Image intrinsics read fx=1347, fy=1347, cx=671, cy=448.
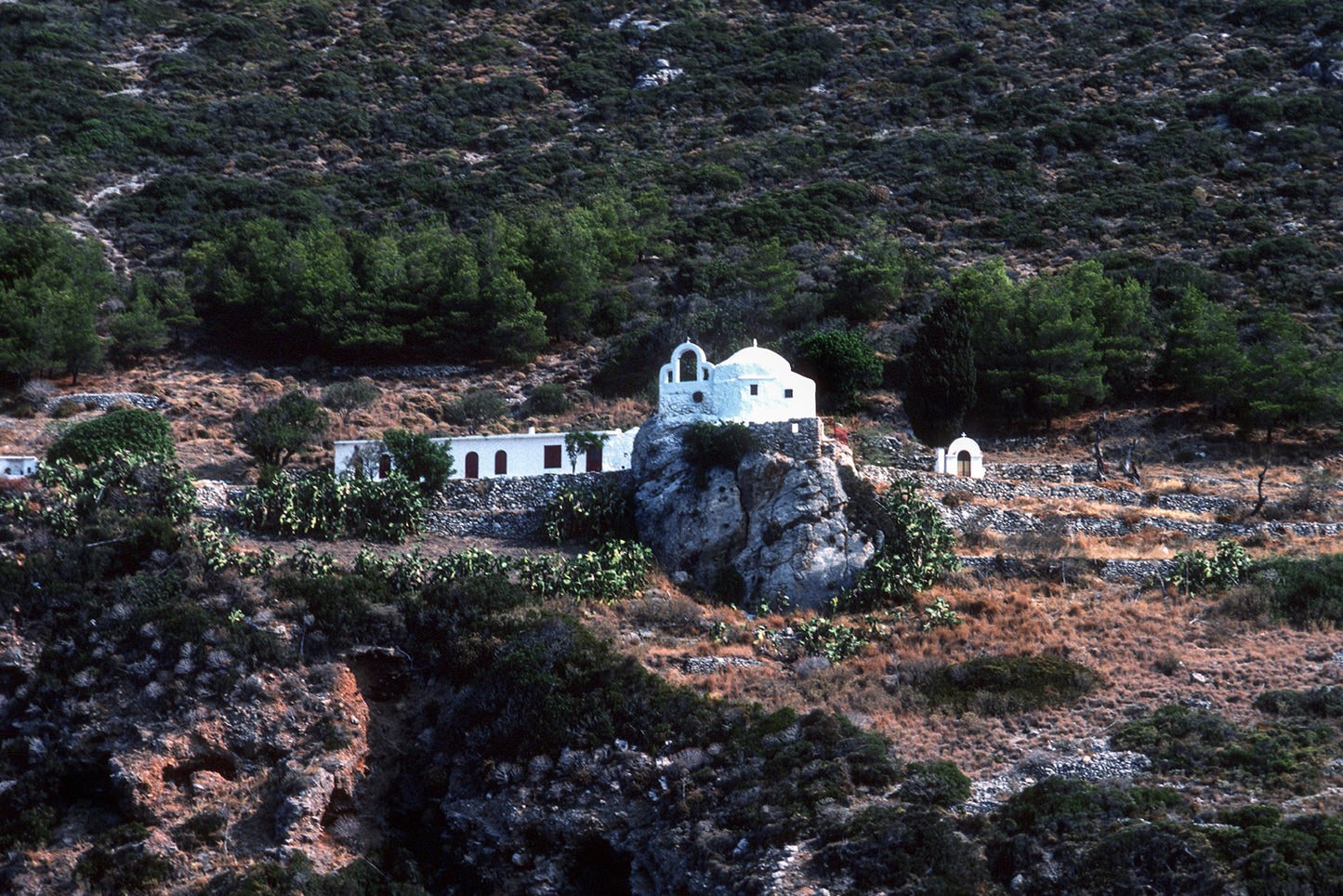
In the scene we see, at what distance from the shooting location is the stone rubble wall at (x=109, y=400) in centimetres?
5175

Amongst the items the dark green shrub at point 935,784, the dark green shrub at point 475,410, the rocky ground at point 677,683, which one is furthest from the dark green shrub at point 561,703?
the dark green shrub at point 475,410

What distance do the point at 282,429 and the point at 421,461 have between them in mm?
6313

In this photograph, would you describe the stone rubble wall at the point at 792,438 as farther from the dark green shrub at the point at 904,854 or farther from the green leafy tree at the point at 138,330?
the green leafy tree at the point at 138,330

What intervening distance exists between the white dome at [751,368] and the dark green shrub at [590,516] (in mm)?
4742

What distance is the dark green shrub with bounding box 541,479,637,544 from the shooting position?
128 feet

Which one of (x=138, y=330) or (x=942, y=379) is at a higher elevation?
(x=138, y=330)

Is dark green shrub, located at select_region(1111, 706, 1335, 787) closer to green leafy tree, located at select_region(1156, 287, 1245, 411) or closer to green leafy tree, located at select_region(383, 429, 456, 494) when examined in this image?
green leafy tree, located at select_region(383, 429, 456, 494)

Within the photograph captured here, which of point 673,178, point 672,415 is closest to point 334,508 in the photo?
point 672,415

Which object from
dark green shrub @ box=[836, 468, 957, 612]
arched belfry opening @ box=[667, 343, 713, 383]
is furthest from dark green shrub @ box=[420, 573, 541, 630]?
arched belfry opening @ box=[667, 343, 713, 383]

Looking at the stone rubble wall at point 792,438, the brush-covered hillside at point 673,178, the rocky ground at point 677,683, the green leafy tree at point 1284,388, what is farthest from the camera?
the brush-covered hillside at point 673,178

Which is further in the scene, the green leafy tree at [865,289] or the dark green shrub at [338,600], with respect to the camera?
the green leafy tree at [865,289]

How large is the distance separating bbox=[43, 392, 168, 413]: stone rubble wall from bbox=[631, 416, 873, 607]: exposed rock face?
76.3ft

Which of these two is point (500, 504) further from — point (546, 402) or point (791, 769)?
point (791, 769)

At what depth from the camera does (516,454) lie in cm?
4353
